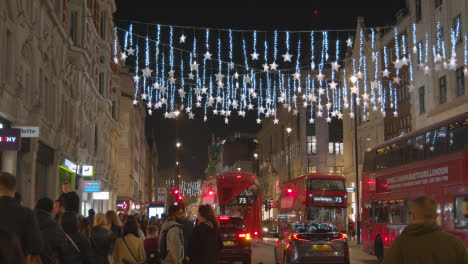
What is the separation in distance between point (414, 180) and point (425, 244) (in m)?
14.2

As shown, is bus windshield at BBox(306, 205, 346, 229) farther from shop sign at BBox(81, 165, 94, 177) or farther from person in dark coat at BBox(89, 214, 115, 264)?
person in dark coat at BBox(89, 214, 115, 264)

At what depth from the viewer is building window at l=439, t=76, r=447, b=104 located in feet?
120

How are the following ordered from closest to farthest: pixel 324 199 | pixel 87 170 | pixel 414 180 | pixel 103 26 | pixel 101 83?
pixel 414 180 < pixel 87 170 < pixel 324 199 < pixel 103 26 < pixel 101 83

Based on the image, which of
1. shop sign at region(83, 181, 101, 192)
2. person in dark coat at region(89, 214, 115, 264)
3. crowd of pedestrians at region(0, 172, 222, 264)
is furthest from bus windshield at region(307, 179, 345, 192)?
person in dark coat at region(89, 214, 115, 264)

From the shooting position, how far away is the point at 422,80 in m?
40.1

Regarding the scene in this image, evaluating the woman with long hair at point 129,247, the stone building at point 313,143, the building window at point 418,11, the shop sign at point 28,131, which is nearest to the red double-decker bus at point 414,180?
the woman with long hair at point 129,247

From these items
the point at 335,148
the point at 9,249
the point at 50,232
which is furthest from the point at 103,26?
the point at 335,148

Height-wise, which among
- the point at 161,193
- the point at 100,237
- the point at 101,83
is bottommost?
the point at 100,237

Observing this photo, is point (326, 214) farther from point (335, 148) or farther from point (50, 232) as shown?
point (335, 148)

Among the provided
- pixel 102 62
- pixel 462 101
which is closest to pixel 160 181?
pixel 102 62

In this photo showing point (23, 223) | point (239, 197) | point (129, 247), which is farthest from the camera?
point (239, 197)

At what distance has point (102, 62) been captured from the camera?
4184 cm

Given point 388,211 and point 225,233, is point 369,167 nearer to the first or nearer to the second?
point 388,211

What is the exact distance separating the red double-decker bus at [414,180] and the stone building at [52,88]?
41.2ft
